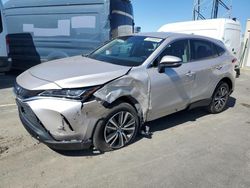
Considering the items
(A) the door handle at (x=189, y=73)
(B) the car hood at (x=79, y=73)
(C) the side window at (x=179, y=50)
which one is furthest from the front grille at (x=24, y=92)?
(A) the door handle at (x=189, y=73)

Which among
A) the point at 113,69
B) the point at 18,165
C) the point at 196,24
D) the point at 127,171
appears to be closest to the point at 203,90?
the point at 113,69

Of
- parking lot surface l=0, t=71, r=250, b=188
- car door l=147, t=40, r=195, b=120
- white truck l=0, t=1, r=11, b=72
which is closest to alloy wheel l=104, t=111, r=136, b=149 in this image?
parking lot surface l=0, t=71, r=250, b=188

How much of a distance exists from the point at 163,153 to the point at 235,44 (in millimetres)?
7676

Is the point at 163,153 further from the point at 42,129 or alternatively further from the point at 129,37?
the point at 129,37

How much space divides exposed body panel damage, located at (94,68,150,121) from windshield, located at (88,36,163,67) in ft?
0.91

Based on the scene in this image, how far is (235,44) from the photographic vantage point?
398 inches

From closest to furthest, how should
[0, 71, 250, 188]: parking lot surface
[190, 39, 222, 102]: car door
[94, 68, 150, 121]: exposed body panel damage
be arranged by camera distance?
[0, 71, 250, 188]: parking lot surface, [94, 68, 150, 121]: exposed body panel damage, [190, 39, 222, 102]: car door

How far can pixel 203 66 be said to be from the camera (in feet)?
16.4

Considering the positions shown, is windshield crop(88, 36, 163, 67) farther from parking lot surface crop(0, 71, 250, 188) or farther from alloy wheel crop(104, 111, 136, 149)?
parking lot surface crop(0, 71, 250, 188)

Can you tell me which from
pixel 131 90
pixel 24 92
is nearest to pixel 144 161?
pixel 131 90

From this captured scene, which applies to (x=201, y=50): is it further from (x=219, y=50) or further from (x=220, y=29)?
(x=220, y=29)

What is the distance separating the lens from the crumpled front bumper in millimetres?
3180

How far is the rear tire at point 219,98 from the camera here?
5633 mm

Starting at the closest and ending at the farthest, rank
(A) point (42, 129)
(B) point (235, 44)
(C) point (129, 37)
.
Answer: (A) point (42, 129)
(C) point (129, 37)
(B) point (235, 44)
